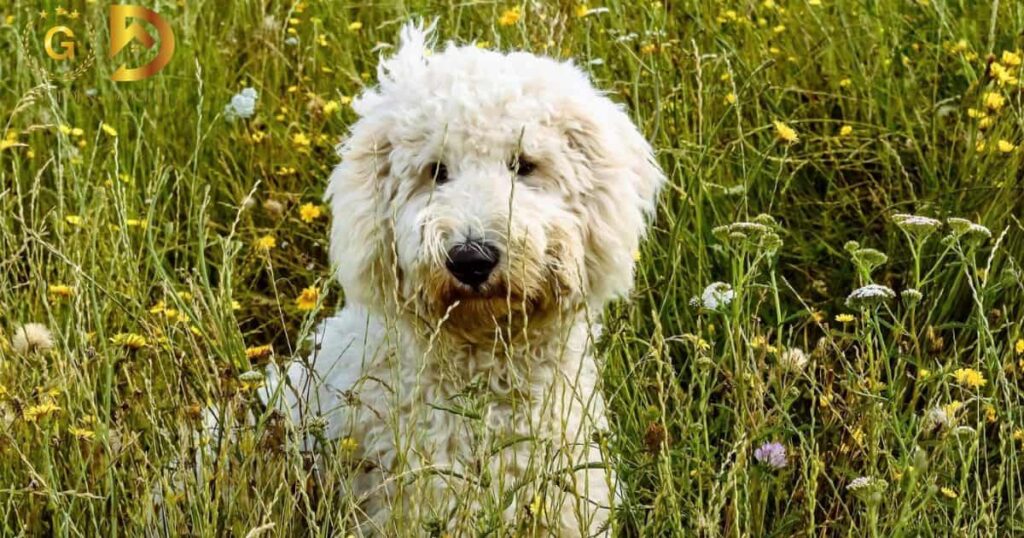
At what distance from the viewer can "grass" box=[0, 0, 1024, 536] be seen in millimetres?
3008

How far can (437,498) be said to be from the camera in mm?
3383

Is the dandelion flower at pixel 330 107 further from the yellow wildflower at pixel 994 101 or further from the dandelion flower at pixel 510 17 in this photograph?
the yellow wildflower at pixel 994 101

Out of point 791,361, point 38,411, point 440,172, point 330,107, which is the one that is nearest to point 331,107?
point 330,107

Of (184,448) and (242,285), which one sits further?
(242,285)

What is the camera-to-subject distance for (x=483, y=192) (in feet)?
10.8

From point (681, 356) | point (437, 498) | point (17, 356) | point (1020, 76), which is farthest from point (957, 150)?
point (17, 356)

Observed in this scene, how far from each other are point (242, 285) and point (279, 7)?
173 cm

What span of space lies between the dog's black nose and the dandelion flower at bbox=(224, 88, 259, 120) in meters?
1.97

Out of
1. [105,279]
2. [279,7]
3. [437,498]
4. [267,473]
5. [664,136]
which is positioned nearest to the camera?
[267,473]

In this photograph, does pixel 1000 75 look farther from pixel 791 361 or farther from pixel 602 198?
pixel 791 361

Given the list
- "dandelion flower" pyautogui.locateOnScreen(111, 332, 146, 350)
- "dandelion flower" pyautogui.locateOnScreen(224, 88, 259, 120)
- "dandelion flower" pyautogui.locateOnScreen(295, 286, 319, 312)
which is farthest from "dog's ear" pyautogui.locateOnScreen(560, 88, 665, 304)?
"dandelion flower" pyautogui.locateOnScreen(224, 88, 259, 120)

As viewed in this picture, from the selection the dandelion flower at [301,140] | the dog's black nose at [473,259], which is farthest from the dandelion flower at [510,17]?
the dog's black nose at [473,259]

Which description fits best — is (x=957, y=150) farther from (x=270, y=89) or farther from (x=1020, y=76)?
(x=270, y=89)

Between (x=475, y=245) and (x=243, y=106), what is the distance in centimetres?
202
